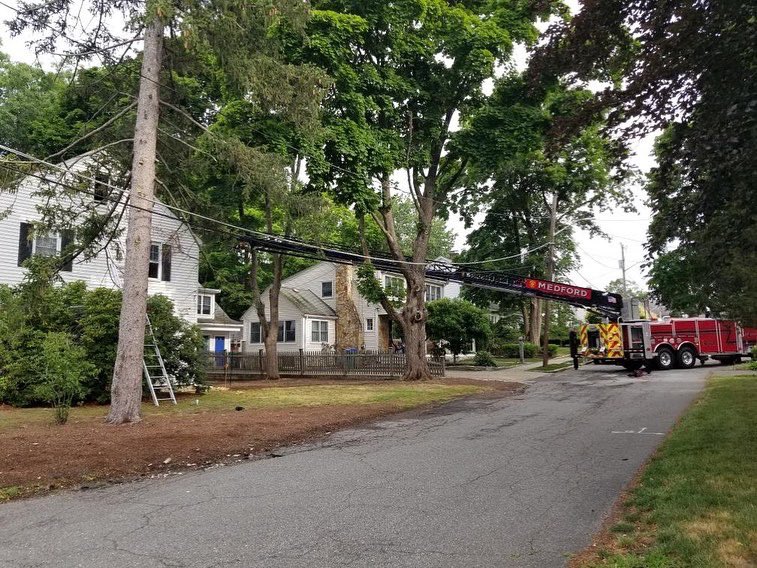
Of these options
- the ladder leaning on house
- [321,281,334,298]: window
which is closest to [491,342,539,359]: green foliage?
[321,281,334,298]: window

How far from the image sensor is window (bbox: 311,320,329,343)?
120 ft

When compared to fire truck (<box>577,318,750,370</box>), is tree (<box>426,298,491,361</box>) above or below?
above

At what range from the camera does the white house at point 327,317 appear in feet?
119

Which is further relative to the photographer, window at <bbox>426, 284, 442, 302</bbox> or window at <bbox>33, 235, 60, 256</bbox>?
window at <bbox>426, 284, 442, 302</bbox>

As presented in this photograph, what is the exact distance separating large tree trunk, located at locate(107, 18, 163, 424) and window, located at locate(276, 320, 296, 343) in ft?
80.2

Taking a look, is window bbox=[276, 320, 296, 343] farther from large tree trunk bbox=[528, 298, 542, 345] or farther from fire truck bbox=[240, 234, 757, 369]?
large tree trunk bbox=[528, 298, 542, 345]

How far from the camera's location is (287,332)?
3697 centimetres

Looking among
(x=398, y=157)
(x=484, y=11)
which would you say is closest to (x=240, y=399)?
(x=398, y=157)

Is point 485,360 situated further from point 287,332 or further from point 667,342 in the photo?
point 287,332

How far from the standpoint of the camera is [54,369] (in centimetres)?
1137

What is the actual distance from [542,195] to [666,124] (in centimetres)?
3429

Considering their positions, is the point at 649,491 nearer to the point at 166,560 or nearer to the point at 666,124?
the point at 166,560

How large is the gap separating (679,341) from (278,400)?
20.4 metres

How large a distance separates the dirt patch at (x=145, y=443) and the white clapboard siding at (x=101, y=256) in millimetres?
5585
